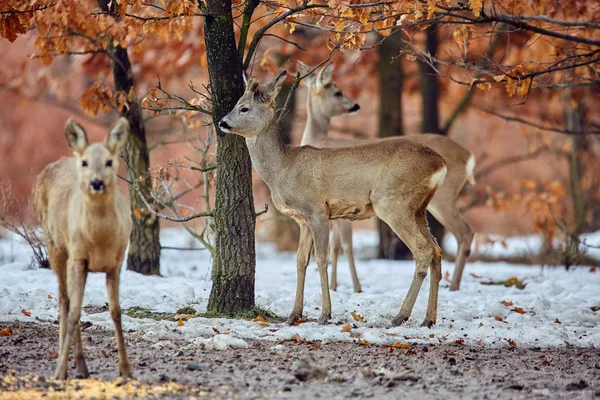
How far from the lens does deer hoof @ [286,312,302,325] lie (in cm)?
751

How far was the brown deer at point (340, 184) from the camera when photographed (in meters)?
7.74

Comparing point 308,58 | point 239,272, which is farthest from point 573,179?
point 239,272

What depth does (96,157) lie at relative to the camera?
5020mm

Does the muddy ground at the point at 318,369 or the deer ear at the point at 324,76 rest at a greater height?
the deer ear at the point at 324,76

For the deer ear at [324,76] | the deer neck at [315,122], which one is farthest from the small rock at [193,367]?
the deer ear at [324,76]

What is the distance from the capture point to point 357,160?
7.95 m

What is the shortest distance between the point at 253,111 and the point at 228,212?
100 cm

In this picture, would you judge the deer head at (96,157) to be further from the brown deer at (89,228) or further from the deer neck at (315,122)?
the deer neck at (315,122)

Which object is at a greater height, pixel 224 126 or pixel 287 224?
pixel 224 126

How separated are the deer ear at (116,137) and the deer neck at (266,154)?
9.33 ft

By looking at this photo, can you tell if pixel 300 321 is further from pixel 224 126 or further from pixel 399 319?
pixel 224 126

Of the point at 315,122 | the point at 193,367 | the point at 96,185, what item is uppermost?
the point at 315,122

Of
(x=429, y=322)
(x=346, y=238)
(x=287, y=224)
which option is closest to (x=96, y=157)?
(x=429, y=322)

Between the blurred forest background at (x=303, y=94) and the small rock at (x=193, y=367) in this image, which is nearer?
the small rock at (x=193, y=367)
